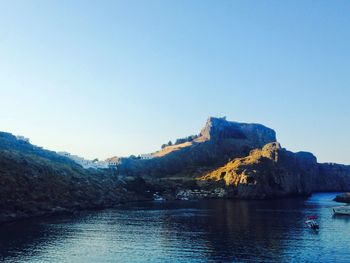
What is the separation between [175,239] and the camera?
117938 mm

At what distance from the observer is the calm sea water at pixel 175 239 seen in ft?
316

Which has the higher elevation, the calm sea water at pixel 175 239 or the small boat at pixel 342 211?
the small boat at pixel 342 211

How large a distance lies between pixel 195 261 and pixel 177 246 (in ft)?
55.3

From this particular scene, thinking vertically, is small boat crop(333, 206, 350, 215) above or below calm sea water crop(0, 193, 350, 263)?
above

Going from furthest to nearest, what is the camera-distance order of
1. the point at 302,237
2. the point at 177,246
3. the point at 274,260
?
the point at 302,237, the point at 177,246, the point at 274,260

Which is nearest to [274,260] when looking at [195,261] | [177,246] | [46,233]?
[195,261]

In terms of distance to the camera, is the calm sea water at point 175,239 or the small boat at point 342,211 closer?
the calm sea water at point 175,239

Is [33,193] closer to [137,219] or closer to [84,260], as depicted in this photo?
[137,219]

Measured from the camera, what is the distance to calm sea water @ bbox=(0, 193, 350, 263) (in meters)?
96.3

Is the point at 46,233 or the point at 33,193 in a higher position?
the point at 33,193

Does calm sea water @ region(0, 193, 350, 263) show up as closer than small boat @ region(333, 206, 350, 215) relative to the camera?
Yes

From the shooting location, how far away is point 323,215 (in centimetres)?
17925

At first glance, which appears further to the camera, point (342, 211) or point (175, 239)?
point (342, 211)

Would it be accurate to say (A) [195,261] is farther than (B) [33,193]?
No
